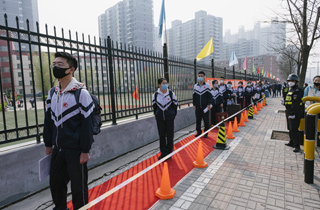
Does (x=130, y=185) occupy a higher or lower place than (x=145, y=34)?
lower

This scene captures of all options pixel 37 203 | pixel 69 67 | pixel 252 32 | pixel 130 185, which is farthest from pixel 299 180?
pixel 252 32

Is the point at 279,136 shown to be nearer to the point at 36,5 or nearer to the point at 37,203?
the point at 37,203

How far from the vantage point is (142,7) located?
113250 millimetres

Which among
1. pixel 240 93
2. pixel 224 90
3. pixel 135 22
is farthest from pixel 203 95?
pixel 135 22

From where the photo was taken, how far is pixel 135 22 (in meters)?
114

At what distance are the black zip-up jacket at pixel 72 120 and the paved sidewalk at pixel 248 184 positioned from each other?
1664 mm

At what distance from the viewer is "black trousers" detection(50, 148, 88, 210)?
2.49 m

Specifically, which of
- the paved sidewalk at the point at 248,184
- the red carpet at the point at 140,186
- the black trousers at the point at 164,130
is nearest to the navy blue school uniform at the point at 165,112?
the black trousers at the point at 164,130

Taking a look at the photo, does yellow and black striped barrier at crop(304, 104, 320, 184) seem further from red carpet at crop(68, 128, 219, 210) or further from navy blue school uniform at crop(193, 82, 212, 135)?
navy blue school uniform at crop(193, 82, 212, 135)

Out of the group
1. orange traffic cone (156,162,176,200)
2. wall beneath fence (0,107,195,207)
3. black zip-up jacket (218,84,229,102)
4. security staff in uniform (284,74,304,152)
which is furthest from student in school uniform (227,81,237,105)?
orange traffic cone (156,162,176,200)

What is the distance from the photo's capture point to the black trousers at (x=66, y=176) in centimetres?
249

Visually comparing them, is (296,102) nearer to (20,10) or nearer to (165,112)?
(165,112)

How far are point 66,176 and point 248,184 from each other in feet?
10.6

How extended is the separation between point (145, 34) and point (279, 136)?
385ft
